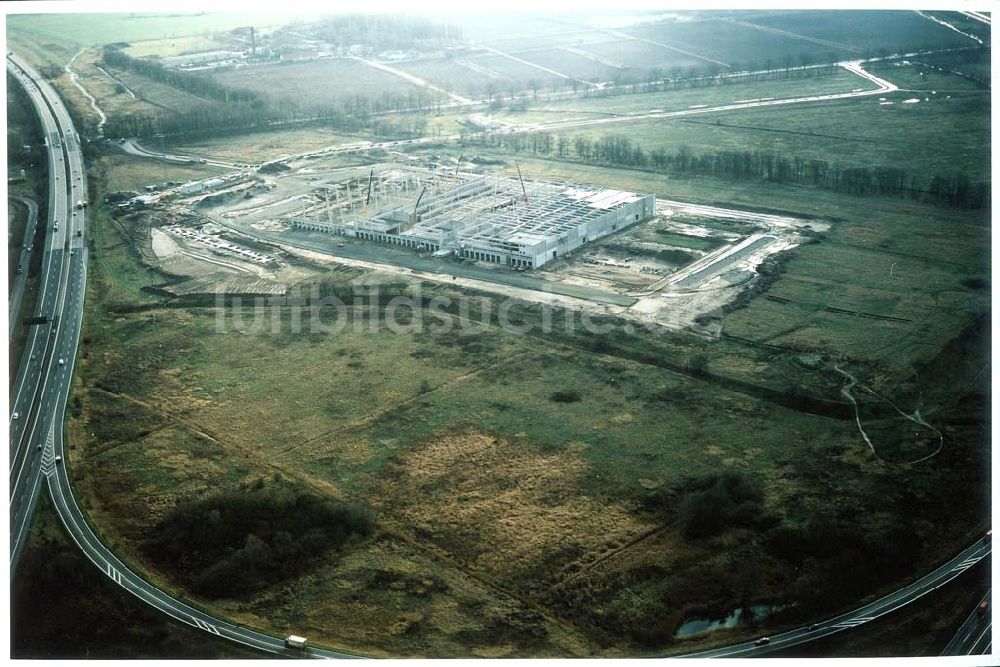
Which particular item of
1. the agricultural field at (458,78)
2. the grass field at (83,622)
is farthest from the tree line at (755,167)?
the grass field at (83,622)

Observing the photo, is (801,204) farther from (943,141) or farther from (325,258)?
(325,258)

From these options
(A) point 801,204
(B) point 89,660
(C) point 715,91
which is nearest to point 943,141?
(A) point 801,204

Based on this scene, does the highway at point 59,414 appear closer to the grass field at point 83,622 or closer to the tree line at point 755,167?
the grass field at point 83,622

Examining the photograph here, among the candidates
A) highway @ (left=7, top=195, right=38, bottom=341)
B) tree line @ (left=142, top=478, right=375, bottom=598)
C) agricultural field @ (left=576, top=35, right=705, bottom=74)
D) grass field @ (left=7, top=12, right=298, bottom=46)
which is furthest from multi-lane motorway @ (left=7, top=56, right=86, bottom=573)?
agricultural field @ (left=576, top=35, right=705, bottom=74)

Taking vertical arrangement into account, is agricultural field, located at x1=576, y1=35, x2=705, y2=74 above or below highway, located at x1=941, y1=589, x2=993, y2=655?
above

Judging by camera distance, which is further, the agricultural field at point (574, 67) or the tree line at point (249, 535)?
the agricultural field at point (574, 67)

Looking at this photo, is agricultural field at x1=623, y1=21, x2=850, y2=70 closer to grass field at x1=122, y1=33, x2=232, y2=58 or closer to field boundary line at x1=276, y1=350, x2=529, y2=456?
grass field at x1=122, y1=33, x2=232, y2=58

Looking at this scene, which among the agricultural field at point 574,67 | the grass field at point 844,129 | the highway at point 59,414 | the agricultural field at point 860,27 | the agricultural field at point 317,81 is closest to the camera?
the highway at point 59,414
